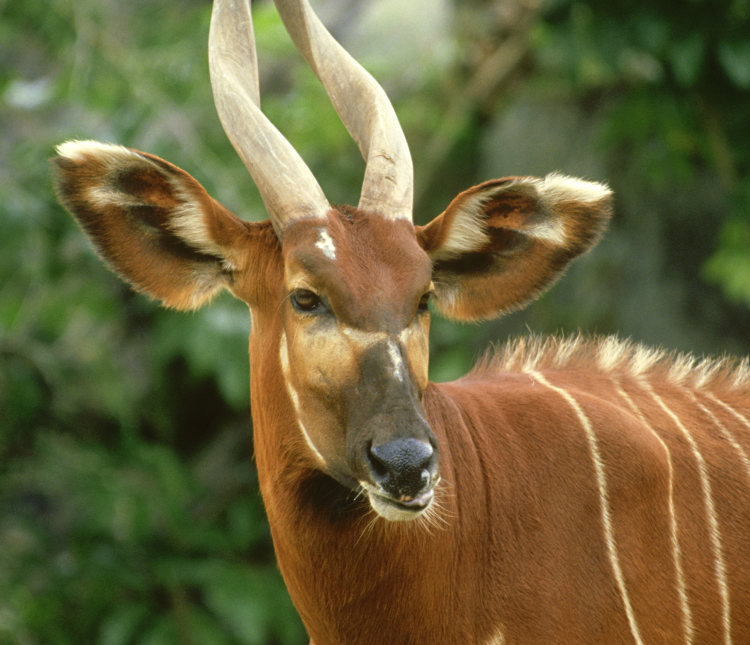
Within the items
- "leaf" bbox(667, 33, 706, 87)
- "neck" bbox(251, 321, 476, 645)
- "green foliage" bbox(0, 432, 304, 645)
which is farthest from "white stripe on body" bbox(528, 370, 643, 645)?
"green foliage" bbox(0, 432, 304, 645)

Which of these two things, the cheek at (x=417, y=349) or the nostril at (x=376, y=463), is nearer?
the nostril at (x=376, y=463)

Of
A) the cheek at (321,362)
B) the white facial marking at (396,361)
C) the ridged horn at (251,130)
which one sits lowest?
the cheek at (321,362)

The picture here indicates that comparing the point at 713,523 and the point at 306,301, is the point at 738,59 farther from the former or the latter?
the point at 306,301

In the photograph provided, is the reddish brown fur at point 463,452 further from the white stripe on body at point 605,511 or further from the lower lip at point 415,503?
the lower lip at point 415,503

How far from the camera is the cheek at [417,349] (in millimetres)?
2828

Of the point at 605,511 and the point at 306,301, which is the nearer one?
the point at 306,301

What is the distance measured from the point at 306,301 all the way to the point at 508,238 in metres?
0.88

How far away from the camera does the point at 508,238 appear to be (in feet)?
11.3

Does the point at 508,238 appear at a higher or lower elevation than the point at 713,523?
higher

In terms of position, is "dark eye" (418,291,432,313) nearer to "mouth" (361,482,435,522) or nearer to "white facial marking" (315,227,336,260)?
"white facial marking" (315,227,336,260)

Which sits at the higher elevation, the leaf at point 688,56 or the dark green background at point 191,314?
the leaf at point 688,56

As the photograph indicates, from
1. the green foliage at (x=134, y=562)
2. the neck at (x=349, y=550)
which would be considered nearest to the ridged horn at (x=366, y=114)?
the neck at (x=349, y=550)

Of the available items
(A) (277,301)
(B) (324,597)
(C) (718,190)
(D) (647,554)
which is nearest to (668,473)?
(D) (647,554)

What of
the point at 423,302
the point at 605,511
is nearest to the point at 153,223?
the point at 423,302
